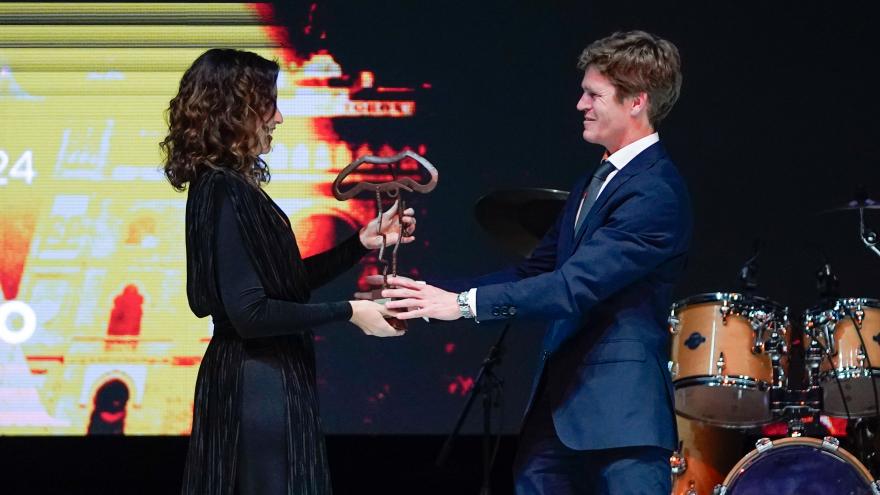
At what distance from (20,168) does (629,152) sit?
10.5 feet

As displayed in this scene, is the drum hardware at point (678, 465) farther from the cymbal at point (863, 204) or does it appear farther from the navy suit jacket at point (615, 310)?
the navy suit jacket at point (615, 310)

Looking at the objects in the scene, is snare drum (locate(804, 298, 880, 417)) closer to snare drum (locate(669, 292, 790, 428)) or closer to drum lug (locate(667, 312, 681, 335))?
snare drum (locate(669, 292, 790, 428))

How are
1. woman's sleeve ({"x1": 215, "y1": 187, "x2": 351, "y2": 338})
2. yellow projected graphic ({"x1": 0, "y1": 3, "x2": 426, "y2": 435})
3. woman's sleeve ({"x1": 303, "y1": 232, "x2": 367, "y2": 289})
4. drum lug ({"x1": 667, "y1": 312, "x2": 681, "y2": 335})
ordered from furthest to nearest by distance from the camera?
1. yellow projected graphic ({"x1": 0, "y1": 3, "x2": 426, "y2": 435})
2. drum lug ({"x1": 667, "y1": 312, "x2": 681, "y2": 335})
3. woman's sleeve ({"x1": 303, "y1": 232, "x2": 367, "y2": 289})
4. woman's sleeve ({"x1": 215, "y1": 187, "x2": 351, "y2": 338})

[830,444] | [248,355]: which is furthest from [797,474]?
[248,355]

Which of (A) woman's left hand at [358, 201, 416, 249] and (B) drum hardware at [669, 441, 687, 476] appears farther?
(B) drum hardware at [669, 441, 687, 476]

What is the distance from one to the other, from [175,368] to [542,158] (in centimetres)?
187

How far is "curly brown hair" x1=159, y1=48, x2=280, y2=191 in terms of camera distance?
2.88 m

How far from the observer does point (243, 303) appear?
274 centimetres

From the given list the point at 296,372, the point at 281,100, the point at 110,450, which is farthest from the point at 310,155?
the point at 296,372

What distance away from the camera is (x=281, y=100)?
541 cm

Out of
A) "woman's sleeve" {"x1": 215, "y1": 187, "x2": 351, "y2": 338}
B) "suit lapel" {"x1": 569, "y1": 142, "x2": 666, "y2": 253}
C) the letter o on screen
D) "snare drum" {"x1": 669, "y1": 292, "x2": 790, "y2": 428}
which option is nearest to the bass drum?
"snare drum" {"x1": 669, "y1": 292, "x2": 790, "y2": 428}

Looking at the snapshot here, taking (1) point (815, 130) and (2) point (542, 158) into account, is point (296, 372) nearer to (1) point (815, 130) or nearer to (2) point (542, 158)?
(2) point (542, 158)

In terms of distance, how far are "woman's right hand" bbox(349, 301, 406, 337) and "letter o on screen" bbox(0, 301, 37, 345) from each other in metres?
2.77

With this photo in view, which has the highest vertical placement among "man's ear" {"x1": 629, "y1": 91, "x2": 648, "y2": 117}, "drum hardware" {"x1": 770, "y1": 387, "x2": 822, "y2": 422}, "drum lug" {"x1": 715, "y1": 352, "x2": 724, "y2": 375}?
"man's ear" {"x1": 629, "y1": 91, "x2": 648, "y2": 117}
